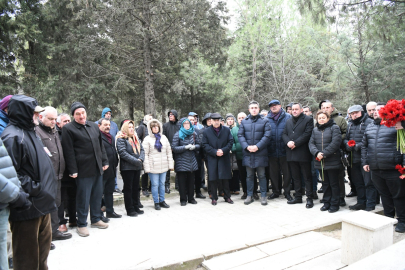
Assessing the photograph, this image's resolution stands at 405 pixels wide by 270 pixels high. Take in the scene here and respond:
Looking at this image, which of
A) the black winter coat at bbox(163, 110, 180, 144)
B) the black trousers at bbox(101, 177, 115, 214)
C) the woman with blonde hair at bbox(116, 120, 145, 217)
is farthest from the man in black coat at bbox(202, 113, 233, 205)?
the black trousers at bbox(101, 177, 115, 214)

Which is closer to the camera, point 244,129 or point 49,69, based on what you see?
point 244,129

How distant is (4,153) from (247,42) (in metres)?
14.0

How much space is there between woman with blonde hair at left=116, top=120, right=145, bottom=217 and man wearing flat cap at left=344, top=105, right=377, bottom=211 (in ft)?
14.1

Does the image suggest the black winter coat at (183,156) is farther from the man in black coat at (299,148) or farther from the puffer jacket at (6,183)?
the puffer jacket at (6,183)

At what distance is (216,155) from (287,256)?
3.04 m

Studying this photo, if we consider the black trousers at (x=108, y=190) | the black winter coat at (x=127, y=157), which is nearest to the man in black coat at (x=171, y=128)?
the black winter coat at (x=127, y=157)

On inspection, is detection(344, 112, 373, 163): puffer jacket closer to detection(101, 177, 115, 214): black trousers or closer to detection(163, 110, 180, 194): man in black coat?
detection(163, 110, 180, 194): man in black coat

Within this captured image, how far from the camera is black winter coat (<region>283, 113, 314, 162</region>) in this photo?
19.2 feet

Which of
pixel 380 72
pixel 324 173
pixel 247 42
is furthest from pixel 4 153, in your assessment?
pixel 247 42

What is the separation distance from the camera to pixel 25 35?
434 inches

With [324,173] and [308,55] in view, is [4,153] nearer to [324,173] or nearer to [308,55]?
[324,173]

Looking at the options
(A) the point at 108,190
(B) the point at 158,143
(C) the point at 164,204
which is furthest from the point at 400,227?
(A) the point at 108,190

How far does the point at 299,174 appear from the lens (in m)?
6.10

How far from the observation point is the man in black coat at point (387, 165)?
14.4 ft
